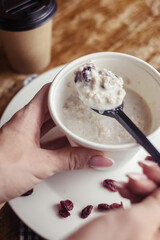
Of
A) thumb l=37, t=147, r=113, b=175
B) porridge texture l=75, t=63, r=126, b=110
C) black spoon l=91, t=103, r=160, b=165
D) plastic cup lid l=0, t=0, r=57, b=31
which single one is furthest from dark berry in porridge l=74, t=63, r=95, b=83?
plastic cup lid l=0, t=0, r=57, b=31

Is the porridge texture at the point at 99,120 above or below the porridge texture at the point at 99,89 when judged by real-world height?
below

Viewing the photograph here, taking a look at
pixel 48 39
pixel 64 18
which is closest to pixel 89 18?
pixel 64 18

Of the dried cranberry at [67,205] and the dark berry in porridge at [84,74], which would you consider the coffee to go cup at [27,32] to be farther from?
the dried cranberry at [67,205]

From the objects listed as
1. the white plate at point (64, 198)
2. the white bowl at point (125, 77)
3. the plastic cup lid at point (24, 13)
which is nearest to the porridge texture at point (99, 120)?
the white bowl at point (125, 77)

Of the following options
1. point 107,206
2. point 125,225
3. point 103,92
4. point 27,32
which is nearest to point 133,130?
point 103,92

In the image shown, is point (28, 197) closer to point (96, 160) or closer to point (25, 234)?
point (25, 234)

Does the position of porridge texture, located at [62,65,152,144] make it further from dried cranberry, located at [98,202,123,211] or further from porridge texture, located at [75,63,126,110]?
dried cranberry, located at [98,202,123,211]

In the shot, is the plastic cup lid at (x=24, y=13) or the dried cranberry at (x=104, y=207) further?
the plastic cup lid at (x=24, y=13)
